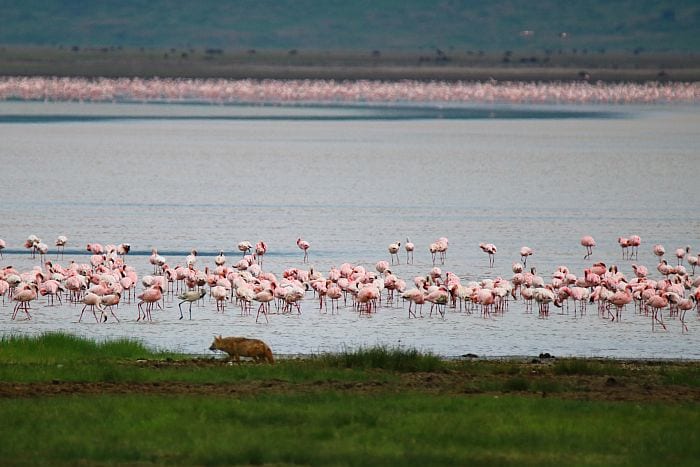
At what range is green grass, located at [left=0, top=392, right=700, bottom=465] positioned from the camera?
34.8ft

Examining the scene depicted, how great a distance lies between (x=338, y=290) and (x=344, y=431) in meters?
9.22

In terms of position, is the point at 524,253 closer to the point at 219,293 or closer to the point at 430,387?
the point at 219,293

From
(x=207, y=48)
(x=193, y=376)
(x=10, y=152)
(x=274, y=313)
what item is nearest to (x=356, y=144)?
(x=10, y=152)

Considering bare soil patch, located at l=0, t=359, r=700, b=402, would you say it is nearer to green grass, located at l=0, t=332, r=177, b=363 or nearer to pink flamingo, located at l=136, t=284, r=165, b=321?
green grass, located at l=0, t=332, r=177, b=363

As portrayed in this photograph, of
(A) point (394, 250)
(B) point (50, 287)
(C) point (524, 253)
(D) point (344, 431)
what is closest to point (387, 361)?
(D) point (344, 431)

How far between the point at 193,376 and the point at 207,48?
182263 mm

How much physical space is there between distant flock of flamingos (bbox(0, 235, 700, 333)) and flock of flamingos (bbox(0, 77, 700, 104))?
7761 cm

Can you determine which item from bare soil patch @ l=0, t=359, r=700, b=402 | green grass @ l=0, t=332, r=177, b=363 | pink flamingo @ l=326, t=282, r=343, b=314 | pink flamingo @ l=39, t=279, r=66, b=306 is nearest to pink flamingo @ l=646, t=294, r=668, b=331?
pink flamingo @ l=326, t=282, r=343, b=314

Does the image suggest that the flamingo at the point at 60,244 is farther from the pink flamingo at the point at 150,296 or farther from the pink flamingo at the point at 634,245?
the pink flamingo at the point at 634,245

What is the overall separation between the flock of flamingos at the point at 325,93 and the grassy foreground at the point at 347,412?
85.2m

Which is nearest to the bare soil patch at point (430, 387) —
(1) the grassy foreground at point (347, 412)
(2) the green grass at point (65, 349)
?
(1) the grassy foreground at point (347, 412)

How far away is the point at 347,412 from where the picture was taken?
1205 cm

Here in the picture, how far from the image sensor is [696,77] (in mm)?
131500

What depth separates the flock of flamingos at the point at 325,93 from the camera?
331ft
